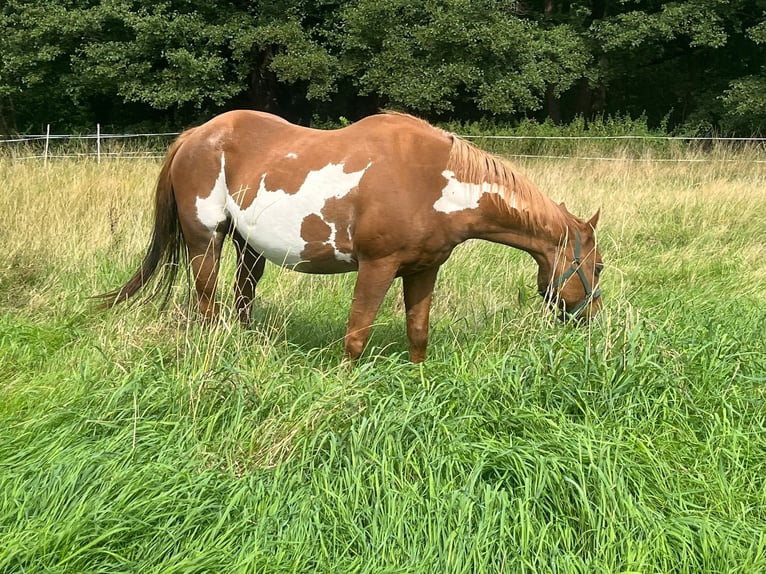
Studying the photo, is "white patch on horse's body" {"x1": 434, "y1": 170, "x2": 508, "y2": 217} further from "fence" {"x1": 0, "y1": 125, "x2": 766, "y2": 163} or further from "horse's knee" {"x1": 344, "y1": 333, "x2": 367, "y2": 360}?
"fence" {"x1": 0, "y1": 125, "x2": 766, "y2": 163}

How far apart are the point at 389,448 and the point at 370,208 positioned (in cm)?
135

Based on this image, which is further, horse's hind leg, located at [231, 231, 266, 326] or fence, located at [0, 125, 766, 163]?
fence, located at [0, 125, 766, 163]

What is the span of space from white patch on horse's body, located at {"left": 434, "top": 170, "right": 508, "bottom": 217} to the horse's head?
1.91 feet

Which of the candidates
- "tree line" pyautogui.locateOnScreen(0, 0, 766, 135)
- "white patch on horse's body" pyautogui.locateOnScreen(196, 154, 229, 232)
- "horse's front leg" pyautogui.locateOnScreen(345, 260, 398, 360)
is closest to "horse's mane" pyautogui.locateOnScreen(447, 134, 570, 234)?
"horse's front leg" pyautogui.locateOnScreen(345, 260, 398, 360)

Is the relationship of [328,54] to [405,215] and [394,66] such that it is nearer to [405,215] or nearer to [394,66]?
[394,66]

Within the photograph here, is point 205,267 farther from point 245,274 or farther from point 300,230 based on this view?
point 300,230

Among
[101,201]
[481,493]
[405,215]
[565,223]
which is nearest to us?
[481,493]

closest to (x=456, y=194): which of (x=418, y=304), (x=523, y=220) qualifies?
(x=523, y=220)

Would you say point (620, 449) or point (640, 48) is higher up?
point (640, 48)

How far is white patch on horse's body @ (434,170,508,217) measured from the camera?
3.20 m

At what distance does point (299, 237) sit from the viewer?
11.1ft

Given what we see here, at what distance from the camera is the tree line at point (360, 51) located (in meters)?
17.2

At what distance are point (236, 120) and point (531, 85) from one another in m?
15.9

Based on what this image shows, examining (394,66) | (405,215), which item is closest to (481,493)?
(405,215)
